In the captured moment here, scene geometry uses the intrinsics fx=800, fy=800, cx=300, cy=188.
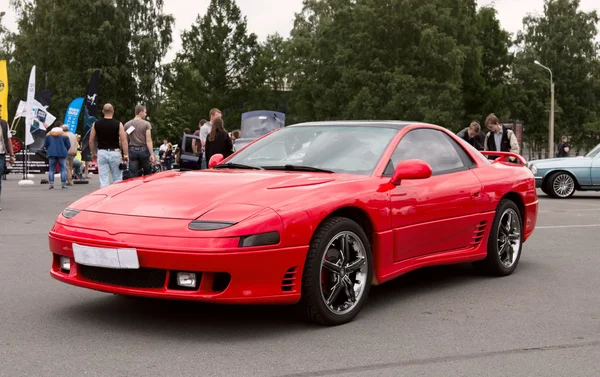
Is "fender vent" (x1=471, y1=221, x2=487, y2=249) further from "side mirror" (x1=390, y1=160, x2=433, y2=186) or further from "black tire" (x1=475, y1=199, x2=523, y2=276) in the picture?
"side mirror" (x1=390, y1=160, x2=433, y2=186)

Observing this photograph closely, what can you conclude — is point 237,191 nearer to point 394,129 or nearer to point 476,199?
point 394,129

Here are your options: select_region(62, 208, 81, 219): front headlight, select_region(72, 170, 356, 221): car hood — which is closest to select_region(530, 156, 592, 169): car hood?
select_region(72, 170, 356, 221): car hood

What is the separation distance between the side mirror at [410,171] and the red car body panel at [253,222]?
7cm

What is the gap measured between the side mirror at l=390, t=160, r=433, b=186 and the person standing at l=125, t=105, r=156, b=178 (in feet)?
29.9

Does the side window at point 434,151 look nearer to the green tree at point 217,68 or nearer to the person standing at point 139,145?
the person standing at point 139,145

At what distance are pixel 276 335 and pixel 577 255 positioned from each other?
4659 mm

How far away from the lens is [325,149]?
5.76m

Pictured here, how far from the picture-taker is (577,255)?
8172 mm

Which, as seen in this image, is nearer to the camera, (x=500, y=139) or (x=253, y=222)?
(x=253, y=222)

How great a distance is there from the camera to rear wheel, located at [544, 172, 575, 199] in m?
18.4

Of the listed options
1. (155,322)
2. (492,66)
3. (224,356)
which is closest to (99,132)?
(155,322)

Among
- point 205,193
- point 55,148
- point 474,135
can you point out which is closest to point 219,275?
point 205,193

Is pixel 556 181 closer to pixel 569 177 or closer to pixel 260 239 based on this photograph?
pixel 569 177

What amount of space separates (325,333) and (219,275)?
2.40 feet
